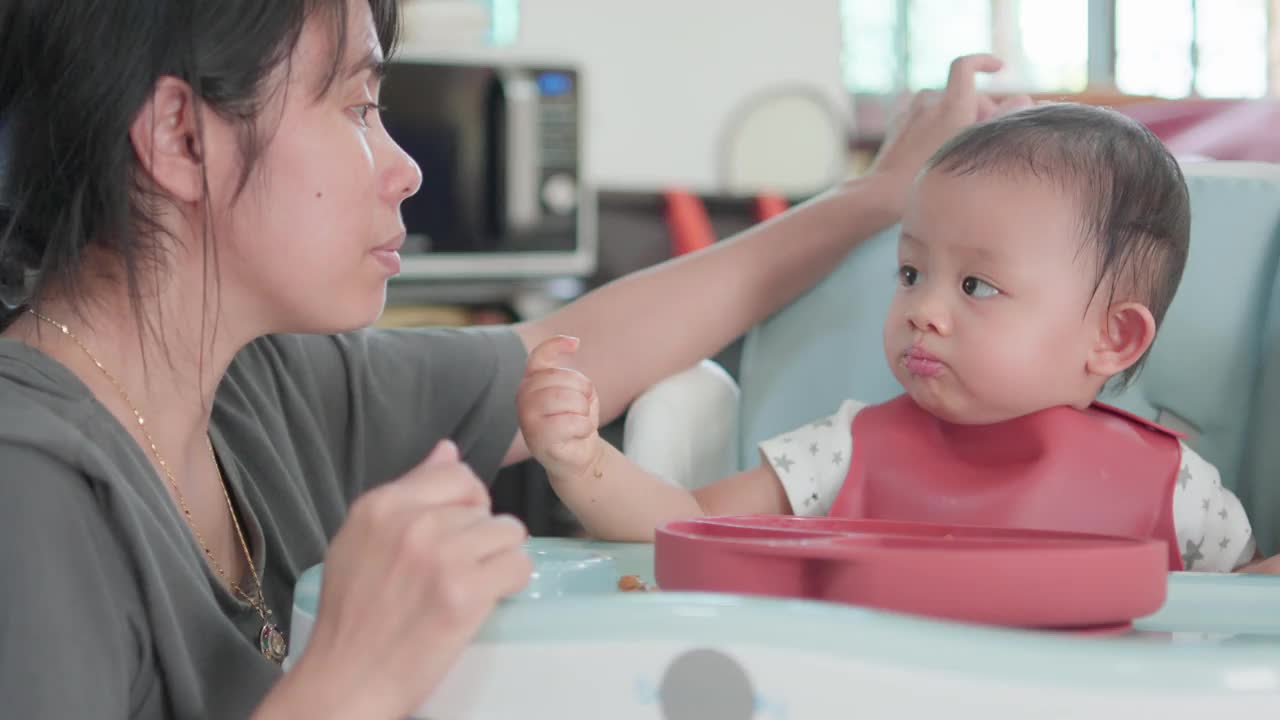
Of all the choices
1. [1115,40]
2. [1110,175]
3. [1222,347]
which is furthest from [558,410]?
[1115,40]

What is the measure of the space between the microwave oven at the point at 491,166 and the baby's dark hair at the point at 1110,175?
193 centimetres

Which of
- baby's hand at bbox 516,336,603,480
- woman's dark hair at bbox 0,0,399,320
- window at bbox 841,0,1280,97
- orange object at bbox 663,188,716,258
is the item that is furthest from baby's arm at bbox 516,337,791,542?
window at bbox 841,0,1280,97

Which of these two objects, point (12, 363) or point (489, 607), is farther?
point (12, 363)

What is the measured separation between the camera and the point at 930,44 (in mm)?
5141

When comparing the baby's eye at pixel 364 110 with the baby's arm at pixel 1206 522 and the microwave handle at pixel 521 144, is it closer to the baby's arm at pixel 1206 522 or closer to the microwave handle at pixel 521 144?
the baby's arm at pixel 1206 522

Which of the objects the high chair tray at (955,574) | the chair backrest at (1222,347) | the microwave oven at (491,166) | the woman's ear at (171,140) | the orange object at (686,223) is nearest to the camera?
the high chair tray at (955,574)

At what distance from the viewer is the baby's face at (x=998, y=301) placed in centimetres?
89

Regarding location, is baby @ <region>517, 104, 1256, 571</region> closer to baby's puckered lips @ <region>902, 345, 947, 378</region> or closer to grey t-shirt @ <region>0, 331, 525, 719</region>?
baby's puckered lips @ <region>902, 345, 947, 378</region>

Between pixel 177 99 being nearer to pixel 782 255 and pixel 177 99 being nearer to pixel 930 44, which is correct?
pixel 782 255

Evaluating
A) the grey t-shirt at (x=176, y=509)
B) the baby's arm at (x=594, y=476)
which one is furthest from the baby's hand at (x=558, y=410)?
the grey t-shirt at (x=176, y=509)

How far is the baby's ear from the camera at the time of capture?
2.99 feet

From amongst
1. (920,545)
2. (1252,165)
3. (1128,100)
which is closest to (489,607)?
(920,545)

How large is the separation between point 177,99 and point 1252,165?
2.70ft

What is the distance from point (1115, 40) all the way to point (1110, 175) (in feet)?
15.3
